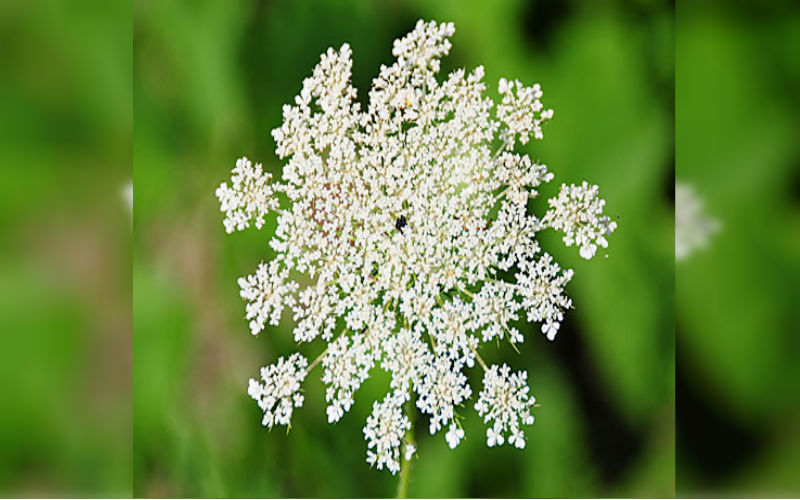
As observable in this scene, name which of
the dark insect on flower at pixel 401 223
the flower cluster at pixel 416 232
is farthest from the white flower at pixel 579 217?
the dark insect on flower at pixel 401 223

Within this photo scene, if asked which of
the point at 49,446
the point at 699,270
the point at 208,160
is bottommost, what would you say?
the point at 49,446

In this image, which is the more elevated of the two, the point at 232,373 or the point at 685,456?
the point at 232,373

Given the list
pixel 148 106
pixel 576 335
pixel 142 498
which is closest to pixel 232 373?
pixel 142 498

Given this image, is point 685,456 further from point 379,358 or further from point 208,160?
point 208,160

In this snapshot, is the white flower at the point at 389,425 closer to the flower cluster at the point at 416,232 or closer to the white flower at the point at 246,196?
the flower cluster at the point at 416,232

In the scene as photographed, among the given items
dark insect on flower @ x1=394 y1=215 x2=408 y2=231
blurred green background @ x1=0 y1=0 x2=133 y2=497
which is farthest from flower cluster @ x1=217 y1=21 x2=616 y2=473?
blurred green background @ x1=0 y1=0 x2=133 y2=497

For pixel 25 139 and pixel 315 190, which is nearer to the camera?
pixel 315 190
